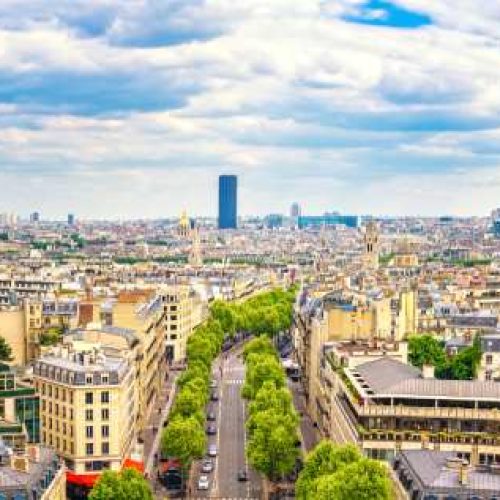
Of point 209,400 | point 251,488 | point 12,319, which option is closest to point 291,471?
point 251,488

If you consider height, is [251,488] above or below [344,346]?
below

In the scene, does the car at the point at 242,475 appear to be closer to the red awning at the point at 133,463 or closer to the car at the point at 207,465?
the car at the point at 207,465

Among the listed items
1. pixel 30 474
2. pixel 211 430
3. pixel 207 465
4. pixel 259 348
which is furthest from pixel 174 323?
pixel 30 474

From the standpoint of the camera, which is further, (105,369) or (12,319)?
(12,319)

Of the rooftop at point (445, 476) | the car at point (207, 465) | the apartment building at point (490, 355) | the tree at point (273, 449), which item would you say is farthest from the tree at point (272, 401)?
the rooftop at point (445, 476)

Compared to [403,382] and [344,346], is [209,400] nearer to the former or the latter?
[344,346]

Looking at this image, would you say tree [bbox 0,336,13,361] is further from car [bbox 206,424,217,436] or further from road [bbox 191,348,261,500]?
road [bbox 191,348,261,500]

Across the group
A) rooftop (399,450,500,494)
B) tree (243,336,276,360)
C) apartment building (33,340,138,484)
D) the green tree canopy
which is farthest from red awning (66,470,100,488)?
tree (243,336,276,360)
